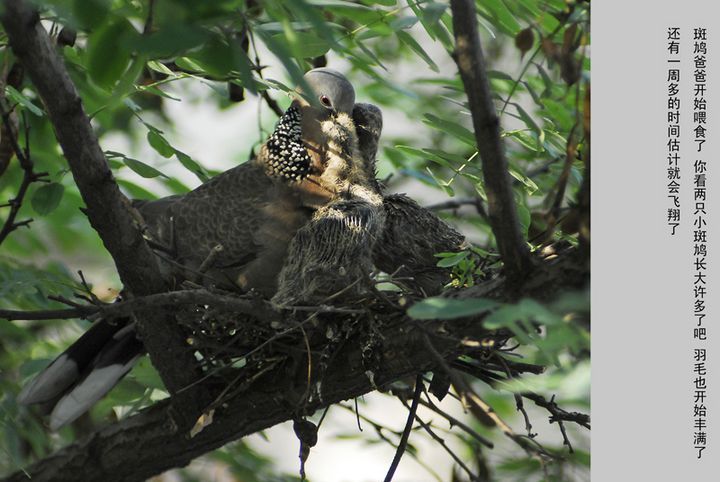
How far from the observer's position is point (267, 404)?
2.56 m

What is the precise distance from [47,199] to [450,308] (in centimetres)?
150

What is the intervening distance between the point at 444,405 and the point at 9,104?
403 centimetres

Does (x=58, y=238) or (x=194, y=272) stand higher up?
(x=58, y=238)

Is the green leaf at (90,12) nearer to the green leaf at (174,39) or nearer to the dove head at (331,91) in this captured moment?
the green leaf at (174,39)

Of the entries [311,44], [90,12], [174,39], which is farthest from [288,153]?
[174,39]

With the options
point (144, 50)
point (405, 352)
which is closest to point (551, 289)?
point (405, 352)

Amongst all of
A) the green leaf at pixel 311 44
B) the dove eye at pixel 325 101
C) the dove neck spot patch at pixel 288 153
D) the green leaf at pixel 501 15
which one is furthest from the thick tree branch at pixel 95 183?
the green leaf at pixel 501 15

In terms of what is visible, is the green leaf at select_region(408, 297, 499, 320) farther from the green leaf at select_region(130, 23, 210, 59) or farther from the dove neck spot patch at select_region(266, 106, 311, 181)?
the dove neck spot patch at select_region(266, 106, 311, 181)

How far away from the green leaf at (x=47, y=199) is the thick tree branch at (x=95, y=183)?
1.37 ft

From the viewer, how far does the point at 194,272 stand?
255 cm

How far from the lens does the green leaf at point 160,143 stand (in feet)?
8.64

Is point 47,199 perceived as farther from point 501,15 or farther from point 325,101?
point 501,15

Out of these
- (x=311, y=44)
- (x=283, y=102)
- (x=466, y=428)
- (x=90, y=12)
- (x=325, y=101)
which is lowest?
(x=466, y=428)
